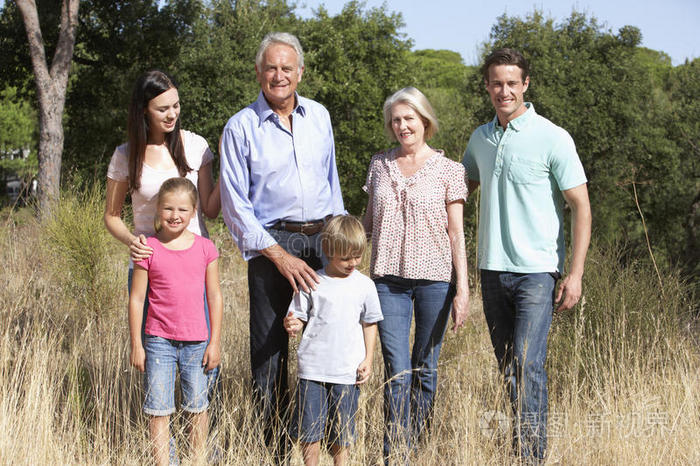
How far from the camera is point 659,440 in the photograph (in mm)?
3238

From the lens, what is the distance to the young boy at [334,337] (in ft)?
9.32

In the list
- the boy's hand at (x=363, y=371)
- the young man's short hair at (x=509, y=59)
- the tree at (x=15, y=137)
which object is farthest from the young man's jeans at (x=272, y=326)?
the tree at (x=15, y=137)

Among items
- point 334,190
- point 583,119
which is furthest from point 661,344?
point 583,119

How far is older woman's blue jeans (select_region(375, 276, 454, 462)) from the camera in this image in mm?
3051

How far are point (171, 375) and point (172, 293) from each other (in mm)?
387

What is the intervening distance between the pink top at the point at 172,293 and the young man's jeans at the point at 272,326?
0.29 metres

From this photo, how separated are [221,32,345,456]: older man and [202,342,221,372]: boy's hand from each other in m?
0.19

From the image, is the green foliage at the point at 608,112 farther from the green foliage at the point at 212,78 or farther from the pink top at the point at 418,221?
the pink top at the point at 418,221

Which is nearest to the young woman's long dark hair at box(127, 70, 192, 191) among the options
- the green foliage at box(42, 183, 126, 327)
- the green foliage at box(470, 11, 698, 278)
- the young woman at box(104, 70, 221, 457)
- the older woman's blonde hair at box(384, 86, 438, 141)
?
the young woman at box(104, 70, 221, 457)

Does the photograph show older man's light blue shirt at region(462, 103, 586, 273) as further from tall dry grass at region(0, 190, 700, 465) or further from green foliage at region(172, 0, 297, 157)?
green foliage at region(172, 0, 297, 157)

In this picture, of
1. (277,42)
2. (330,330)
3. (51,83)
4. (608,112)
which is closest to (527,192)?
(330,330)

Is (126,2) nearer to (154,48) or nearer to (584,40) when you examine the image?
(154,48)

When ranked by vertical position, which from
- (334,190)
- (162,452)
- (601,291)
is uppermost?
(334,190)

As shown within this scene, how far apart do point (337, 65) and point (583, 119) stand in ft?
31.5
